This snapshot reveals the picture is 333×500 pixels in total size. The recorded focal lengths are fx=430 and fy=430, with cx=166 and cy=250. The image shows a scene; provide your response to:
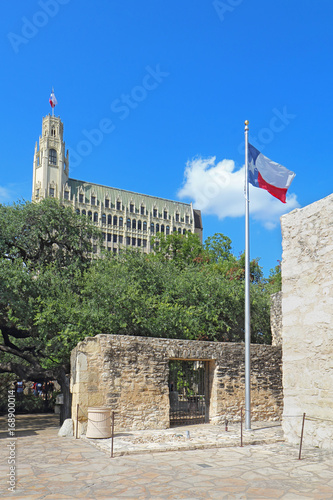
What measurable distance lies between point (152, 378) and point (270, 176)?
7.33 metres

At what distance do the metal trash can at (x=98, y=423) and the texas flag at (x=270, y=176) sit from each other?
8.16 meters

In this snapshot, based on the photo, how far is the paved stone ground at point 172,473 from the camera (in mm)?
6586

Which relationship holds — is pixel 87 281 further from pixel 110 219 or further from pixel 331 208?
pixel 110 219

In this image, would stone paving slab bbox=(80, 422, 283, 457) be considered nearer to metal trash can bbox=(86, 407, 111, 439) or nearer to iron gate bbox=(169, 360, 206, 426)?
metal trash can bbox=(86, 407, 111, 439)

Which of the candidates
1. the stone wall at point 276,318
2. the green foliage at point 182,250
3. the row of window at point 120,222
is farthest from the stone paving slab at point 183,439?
the row of window at point 120,222

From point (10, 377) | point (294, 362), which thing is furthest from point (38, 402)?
point (294, 362)

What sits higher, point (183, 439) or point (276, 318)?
point (276, 318)

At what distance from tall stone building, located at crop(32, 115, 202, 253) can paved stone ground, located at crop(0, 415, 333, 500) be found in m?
61.1

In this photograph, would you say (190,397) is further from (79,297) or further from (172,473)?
(172,473)

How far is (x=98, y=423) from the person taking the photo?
11.5 m

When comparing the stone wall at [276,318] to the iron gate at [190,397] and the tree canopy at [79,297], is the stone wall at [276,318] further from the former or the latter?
the iron gate at [190,397]

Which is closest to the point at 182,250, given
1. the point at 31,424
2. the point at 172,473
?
the point at 31,424

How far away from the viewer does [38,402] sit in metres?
20.6

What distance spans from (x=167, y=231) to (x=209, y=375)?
69.7 metres
